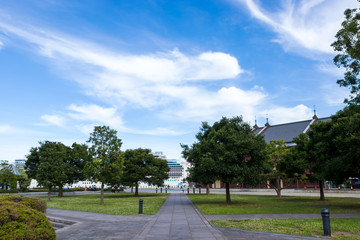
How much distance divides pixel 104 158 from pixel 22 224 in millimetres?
18428

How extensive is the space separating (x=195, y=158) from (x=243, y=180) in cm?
481

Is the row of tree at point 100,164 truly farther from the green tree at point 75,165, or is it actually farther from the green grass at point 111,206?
the green grass at point 111,206

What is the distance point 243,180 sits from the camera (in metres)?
22.2

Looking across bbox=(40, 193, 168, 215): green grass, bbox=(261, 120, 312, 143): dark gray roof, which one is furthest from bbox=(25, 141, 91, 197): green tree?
bbox=(261, 120, 312, 143): dark gray roof

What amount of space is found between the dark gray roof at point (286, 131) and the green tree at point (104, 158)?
168 feet

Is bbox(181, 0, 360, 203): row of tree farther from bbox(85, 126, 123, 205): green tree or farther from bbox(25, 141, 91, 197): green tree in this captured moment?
bbox(25, 141, 91, 197): green tree

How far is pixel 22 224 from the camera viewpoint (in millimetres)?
6305

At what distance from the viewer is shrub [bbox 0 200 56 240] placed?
239 inches

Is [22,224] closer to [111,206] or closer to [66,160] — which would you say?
[111,206]

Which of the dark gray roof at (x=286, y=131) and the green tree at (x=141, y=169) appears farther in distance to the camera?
the dark gray roof at (x=286, y=131)

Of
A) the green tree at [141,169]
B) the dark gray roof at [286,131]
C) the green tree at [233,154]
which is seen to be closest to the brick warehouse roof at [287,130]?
the dark gray roof at [286,131]

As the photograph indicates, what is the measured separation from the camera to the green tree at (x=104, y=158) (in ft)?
78.5

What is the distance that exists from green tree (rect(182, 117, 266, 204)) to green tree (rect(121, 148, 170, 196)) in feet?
48.6

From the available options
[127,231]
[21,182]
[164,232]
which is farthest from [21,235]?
[21,182]
